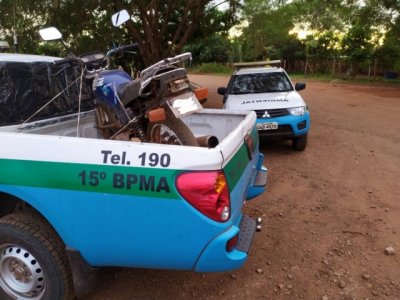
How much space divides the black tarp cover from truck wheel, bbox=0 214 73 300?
43.9 inches

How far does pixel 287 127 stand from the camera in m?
7.25

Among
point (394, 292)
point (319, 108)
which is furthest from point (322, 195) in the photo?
point (319, 108)

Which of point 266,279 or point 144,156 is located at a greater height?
point 144,156

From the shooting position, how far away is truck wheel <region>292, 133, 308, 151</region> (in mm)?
7504

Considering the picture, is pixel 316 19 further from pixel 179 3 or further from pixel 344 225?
pixel 344 225

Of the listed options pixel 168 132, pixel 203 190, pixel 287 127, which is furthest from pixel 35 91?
pixel 287 127

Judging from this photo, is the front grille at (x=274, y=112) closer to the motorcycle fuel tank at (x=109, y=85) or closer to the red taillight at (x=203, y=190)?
the motorcycle fuel tank at (x=109, y=85)

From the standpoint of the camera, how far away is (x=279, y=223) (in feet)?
15.1

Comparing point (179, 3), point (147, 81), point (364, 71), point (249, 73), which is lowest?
point (364, 71)

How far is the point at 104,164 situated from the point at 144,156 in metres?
0.24

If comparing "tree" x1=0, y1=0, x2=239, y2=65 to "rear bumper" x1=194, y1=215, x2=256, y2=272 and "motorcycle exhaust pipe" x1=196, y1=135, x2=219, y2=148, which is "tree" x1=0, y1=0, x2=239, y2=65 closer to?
"motorcycle exhaust pipe" x1=196, y1=135, x2=219, y2=148

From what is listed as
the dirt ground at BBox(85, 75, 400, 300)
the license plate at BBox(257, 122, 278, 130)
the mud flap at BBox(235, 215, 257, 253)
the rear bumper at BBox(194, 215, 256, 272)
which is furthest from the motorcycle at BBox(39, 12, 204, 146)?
the license plate at BBox(257, 122, 278, 130)

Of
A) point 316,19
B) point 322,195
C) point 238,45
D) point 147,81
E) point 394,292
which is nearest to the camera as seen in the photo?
point 147,81

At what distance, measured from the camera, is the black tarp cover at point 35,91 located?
11.9 ft
